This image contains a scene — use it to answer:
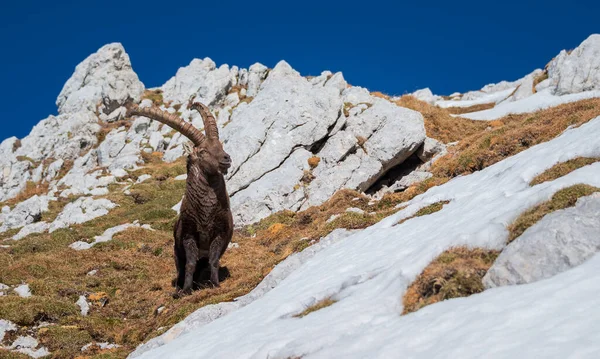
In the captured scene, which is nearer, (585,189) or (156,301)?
(585,189)

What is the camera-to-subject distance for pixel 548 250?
7746mm

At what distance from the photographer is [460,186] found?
55.5ft

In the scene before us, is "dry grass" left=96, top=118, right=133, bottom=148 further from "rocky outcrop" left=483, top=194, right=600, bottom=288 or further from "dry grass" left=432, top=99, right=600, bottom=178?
"rocky outcrop" left=483, top=194, right=600, bottom=288

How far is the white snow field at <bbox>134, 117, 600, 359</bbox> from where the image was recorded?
609 centimetres

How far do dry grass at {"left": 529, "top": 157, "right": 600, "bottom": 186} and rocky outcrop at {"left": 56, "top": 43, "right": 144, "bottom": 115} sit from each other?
69286 millimetres

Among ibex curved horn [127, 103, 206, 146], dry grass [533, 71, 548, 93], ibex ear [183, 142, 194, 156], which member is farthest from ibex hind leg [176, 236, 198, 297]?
dry grass [533, 71, 548, 93]

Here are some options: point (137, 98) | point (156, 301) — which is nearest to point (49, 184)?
point (137, 98)

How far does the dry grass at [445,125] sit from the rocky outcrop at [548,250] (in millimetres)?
25813

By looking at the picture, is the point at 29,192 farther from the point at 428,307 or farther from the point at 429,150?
the point at 428,307

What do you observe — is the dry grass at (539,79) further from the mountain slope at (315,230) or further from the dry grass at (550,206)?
the dry grass at (550,206)

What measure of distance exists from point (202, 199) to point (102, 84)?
6749cm

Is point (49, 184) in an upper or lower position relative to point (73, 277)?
upper

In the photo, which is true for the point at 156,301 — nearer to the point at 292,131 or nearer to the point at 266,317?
the point at 266,317

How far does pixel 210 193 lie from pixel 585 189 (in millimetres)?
10893
